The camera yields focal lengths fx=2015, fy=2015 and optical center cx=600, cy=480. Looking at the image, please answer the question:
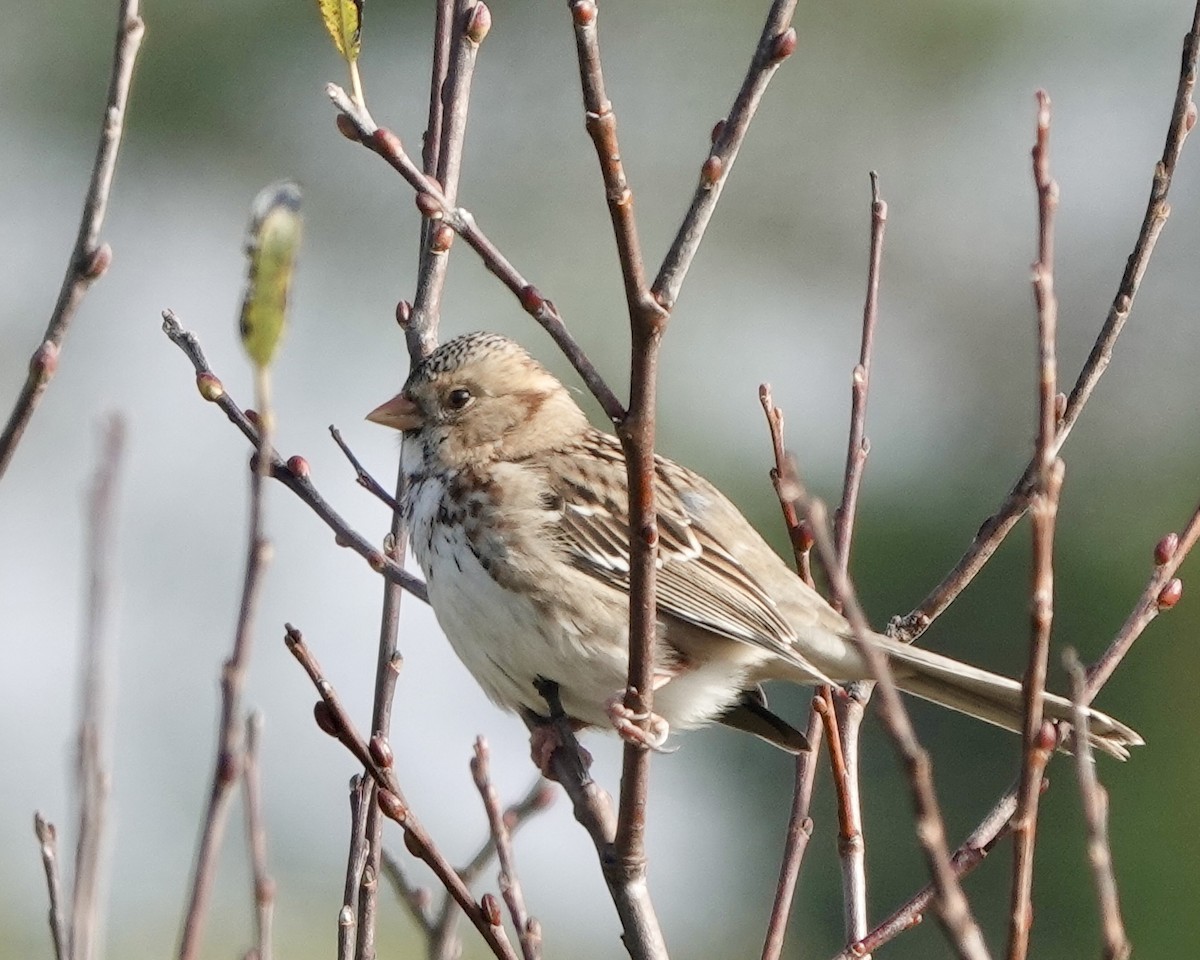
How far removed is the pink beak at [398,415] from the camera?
4.07 meters

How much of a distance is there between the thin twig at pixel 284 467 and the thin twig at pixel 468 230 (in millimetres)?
583

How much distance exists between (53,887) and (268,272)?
2.99 feet

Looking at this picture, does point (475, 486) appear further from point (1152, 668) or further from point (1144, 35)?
point (1144, 35)

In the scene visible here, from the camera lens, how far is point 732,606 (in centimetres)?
367

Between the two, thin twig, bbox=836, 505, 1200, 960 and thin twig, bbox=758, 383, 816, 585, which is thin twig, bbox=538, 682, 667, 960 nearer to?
thin twig, bbox=836, 505, 1200, 960

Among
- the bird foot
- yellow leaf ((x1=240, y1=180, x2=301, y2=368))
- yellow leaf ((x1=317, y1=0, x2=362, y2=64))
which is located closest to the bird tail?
the bird foot

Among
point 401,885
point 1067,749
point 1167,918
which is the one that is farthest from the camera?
point 1167,918

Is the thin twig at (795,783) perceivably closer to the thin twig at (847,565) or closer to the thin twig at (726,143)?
the thin twig at (847,565)

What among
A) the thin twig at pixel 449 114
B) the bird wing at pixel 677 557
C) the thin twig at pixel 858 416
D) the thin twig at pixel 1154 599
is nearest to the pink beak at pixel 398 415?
the bird wing at pixel 677 557

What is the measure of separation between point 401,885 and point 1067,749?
1041mm

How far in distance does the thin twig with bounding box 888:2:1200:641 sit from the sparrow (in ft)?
1.02

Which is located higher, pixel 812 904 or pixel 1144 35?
pixel 1144 35

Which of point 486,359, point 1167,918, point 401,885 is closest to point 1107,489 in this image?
point 1167,918

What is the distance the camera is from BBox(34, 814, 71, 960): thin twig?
2012 mm
